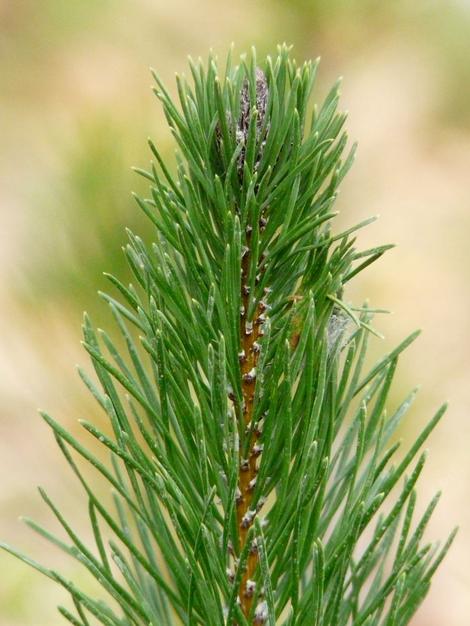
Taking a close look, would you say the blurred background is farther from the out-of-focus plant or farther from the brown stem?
the brown stem

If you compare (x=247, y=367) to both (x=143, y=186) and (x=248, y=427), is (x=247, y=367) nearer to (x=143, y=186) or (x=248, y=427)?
(x=248, y=427)

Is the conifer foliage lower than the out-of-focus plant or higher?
lower

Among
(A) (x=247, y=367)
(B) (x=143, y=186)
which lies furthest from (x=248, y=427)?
(B) (x=143, y=186)

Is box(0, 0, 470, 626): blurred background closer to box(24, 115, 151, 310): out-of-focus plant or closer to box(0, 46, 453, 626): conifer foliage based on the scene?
box(24, 115, 151, 310): out-of-focus plant

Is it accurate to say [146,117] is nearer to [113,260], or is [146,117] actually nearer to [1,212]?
[113,260]

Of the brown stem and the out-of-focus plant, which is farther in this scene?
the out-of-focus plant

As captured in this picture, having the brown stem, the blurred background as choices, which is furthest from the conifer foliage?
the blurred background

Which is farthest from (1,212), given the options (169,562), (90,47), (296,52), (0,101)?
(169,562)
